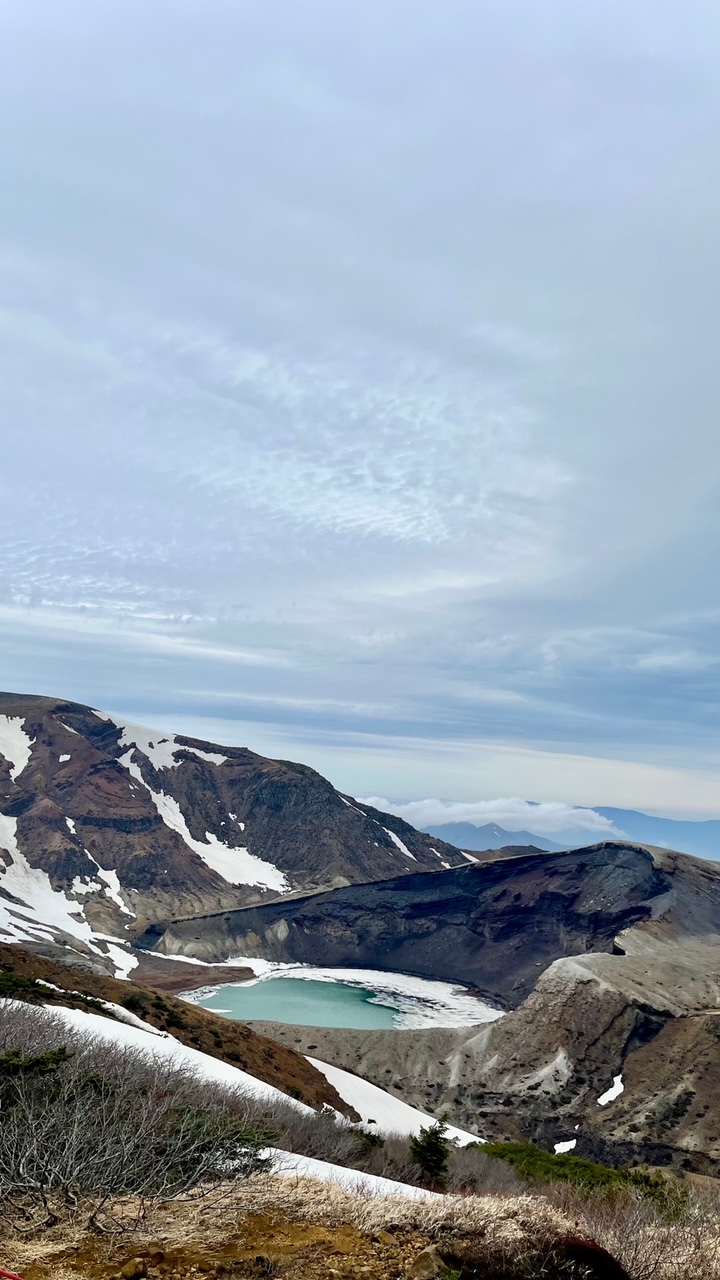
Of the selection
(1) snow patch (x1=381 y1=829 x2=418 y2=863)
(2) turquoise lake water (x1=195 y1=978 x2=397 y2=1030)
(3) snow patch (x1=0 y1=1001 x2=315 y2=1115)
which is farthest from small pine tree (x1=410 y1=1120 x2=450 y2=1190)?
(1) snow patch (x1=381 y1=829 x2=418 y2=863)

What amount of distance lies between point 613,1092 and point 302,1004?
2270 inches

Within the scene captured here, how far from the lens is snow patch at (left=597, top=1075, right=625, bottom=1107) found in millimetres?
54500

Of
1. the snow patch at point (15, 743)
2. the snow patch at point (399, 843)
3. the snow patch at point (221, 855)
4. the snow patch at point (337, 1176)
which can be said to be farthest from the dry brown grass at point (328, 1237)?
the snow patch at point (399, 843)

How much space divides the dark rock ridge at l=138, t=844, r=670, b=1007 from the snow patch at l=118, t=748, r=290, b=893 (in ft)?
71.7

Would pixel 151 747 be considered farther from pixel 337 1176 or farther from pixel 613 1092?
pixel 337 1176

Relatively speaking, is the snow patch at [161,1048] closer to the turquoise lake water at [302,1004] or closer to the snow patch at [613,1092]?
the snow patch at [613,1092]

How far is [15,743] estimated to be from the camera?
177m

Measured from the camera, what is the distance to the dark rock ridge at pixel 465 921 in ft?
394

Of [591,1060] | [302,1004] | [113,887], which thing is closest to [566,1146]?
[591,1060]

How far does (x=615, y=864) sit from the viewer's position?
125 m

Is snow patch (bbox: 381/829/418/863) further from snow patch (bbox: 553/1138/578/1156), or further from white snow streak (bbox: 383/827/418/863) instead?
snow patch (bbox: 553/1138/578/1156)

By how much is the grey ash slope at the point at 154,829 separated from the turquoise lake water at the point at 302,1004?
31.6 m

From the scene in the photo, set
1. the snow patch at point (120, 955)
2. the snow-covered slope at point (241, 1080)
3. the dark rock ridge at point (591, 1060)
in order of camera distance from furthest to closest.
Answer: the snow patch at point (120, 955)
the dark rock ridge at point (591, 1060)
the snow-covered slope at point (241, 1080)

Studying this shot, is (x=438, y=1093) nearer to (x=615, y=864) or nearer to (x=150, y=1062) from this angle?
(x=150, y=1062)
